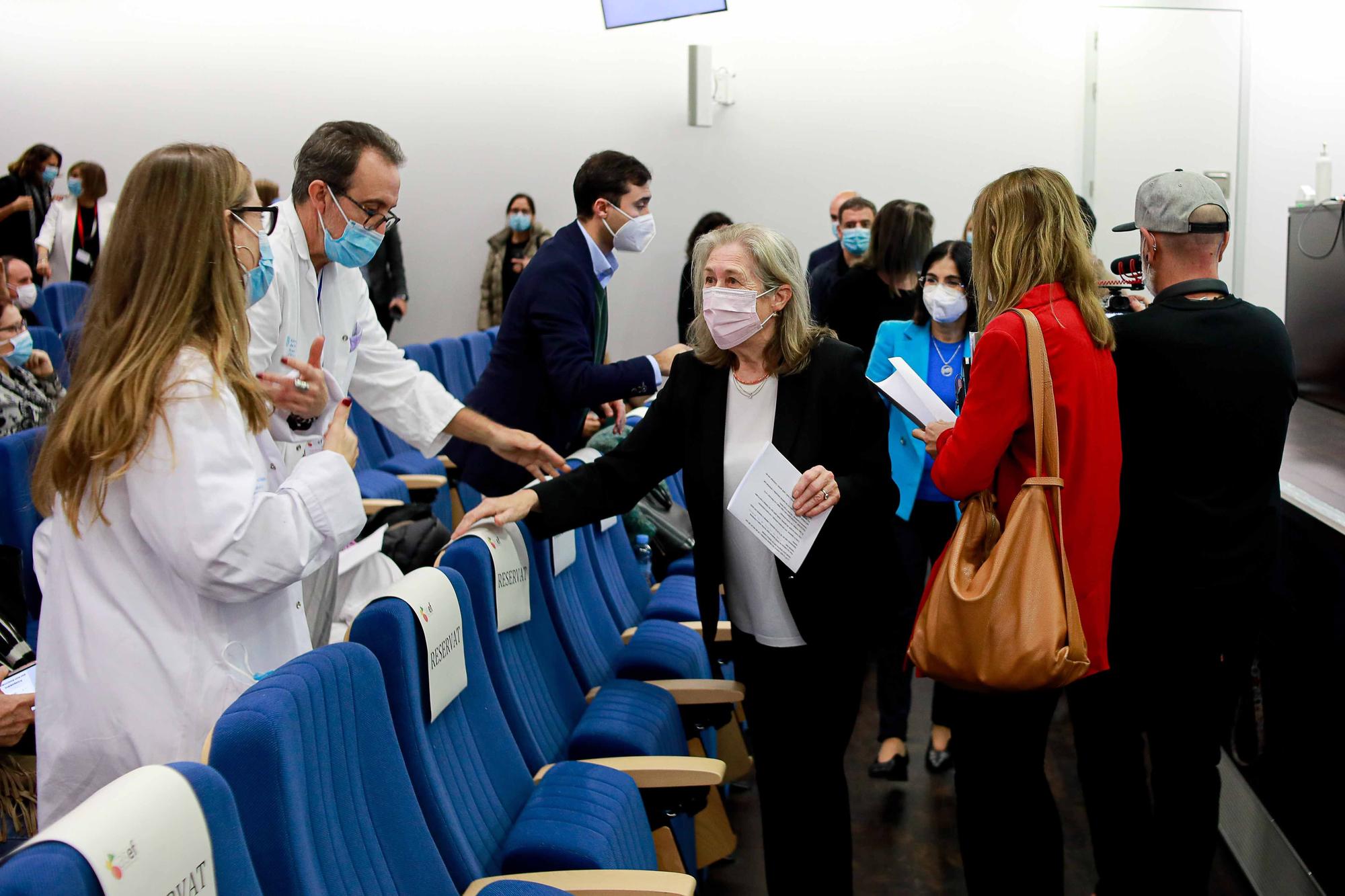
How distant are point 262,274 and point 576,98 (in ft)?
21.5

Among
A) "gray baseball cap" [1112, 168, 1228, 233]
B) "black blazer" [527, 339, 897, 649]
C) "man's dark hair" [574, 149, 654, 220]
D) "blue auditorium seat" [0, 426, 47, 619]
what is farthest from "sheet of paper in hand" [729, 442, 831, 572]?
"blue auditorium seat" [0, 426, 47, 619]

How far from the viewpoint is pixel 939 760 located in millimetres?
3307

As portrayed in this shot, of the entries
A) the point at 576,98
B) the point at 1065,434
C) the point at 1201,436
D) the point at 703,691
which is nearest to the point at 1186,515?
the point at 1201,436

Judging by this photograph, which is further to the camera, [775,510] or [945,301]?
[945,301]

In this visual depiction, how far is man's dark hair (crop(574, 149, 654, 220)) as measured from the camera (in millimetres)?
2947

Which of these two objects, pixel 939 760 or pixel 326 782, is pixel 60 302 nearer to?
pixel 939 760

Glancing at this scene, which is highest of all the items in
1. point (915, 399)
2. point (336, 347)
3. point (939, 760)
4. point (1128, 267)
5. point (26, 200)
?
point (26, 200)

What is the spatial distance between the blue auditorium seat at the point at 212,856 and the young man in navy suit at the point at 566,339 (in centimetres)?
173

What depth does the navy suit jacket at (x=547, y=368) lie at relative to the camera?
9.11ft

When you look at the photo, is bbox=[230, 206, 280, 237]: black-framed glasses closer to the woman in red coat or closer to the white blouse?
the white blouse

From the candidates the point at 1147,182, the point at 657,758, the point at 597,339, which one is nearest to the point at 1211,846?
the point at 657,758

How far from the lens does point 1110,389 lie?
2002 millimetres

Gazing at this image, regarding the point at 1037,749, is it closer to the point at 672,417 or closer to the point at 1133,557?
the point at 1133,557

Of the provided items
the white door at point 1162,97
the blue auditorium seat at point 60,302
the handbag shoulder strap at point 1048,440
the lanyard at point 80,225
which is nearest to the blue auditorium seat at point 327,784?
the handbag shoulder strap at point 1048,440
